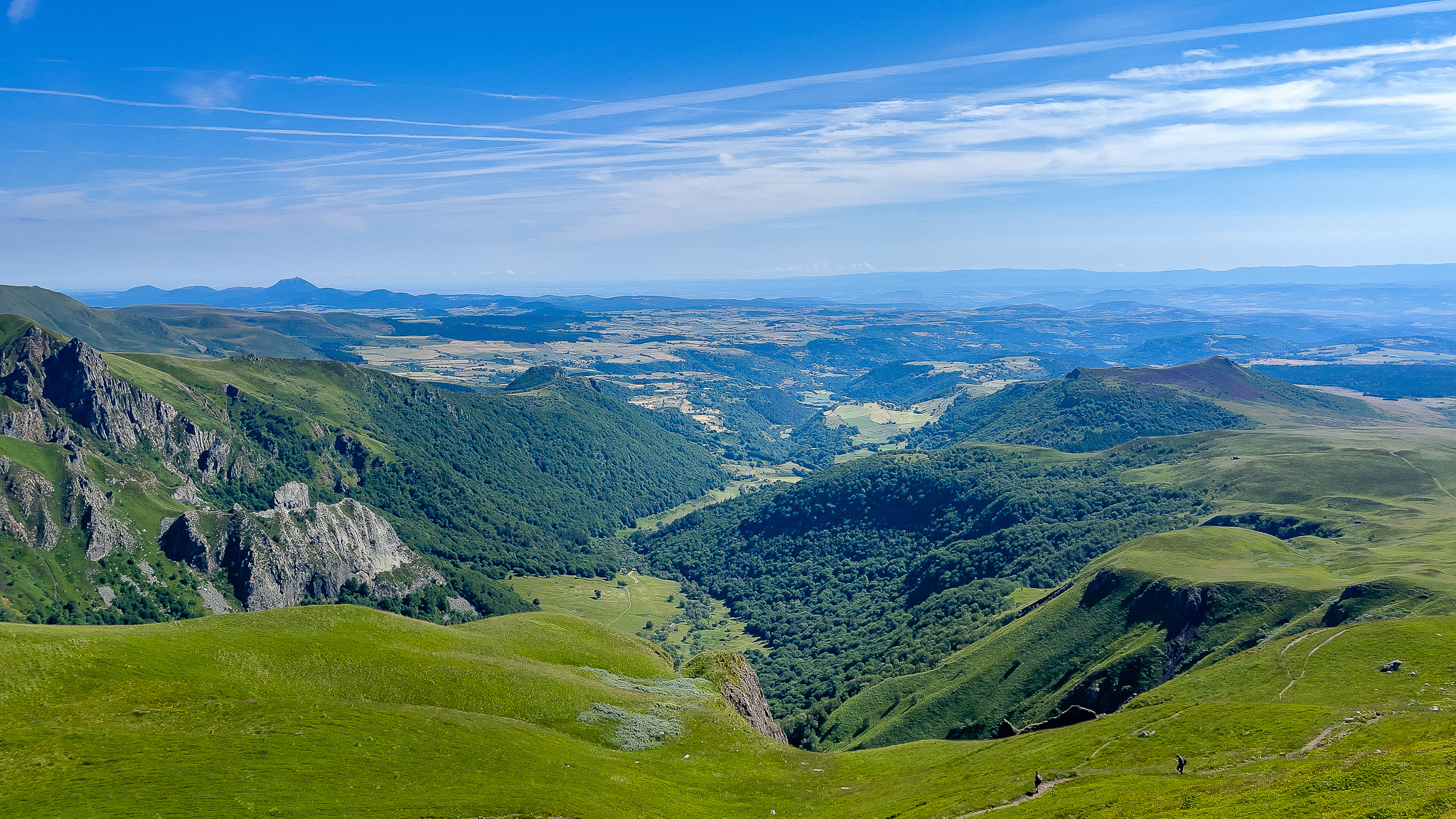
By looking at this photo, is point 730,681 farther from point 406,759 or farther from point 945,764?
point 406,759

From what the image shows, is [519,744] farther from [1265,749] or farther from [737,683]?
[1265,749]

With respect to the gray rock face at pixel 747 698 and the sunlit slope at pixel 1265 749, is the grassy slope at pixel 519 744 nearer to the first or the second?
the sunlit slope at pixel 1265 749

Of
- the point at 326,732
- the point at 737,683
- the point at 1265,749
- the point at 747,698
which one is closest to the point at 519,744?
the point at 326,732

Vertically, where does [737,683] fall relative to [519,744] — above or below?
below

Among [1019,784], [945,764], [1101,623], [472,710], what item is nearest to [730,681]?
[945,764]

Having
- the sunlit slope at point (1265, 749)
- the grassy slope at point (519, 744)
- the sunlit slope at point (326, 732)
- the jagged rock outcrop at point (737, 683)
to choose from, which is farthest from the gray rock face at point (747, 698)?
the sunlit slope at point (1265, 749)

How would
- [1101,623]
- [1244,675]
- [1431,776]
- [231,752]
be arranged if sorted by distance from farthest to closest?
[1101,623] < [1244,675] < [231,752] < [1431,776]

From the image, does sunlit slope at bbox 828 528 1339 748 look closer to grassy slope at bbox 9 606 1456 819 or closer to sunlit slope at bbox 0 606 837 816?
grassy slope at bbox 9 606 1456 819
